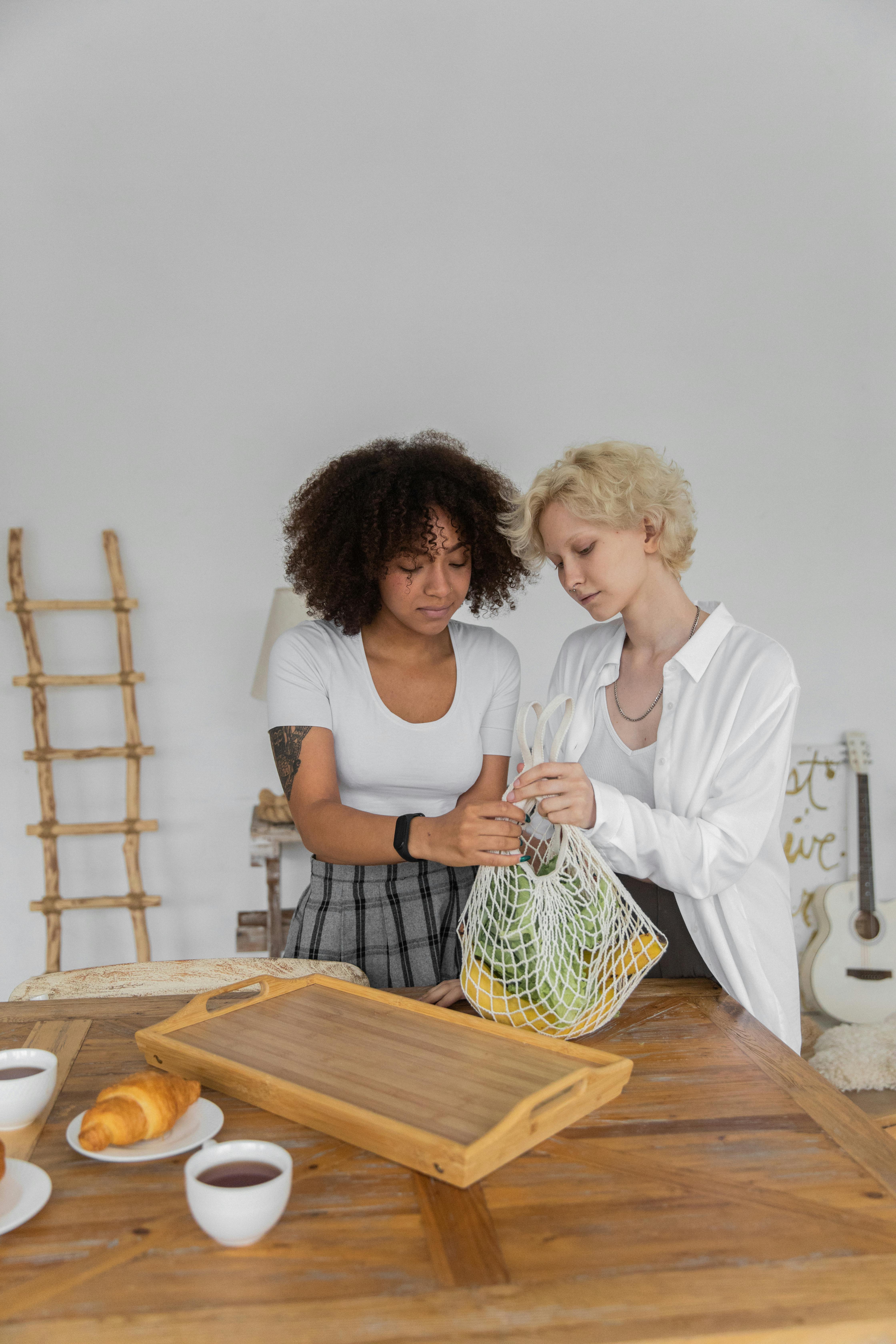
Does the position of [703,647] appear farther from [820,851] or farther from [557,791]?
[820,851]

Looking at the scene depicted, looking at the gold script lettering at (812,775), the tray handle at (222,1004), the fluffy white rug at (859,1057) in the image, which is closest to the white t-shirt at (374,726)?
the tray handle at (222,1004)

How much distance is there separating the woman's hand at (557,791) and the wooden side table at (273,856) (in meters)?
1.79

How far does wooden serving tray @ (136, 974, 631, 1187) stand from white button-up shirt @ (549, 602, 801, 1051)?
358 millimetres

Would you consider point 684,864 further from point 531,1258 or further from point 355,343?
point 355,343

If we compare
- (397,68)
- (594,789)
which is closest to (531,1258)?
(594,789)

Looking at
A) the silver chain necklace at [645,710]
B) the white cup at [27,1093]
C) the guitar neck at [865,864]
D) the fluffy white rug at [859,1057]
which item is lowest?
the fluffy white rug at [859,1057]

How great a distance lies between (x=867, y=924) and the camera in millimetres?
3529

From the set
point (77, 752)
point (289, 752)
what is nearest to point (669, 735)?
point (289, 752)

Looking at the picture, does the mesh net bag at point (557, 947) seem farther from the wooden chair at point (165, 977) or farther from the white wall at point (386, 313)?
the white wall at point (386, 313)

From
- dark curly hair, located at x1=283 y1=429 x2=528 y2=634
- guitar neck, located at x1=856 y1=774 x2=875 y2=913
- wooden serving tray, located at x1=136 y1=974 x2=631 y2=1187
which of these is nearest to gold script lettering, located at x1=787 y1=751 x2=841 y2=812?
guitar neck, located at x1=856 y1=774 x2=875 y2=913

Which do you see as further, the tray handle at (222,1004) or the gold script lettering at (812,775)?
the gold script lettering at (812,775)

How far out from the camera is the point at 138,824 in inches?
132

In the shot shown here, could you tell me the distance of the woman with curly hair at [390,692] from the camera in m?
1.88

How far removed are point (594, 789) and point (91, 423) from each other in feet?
8.76
